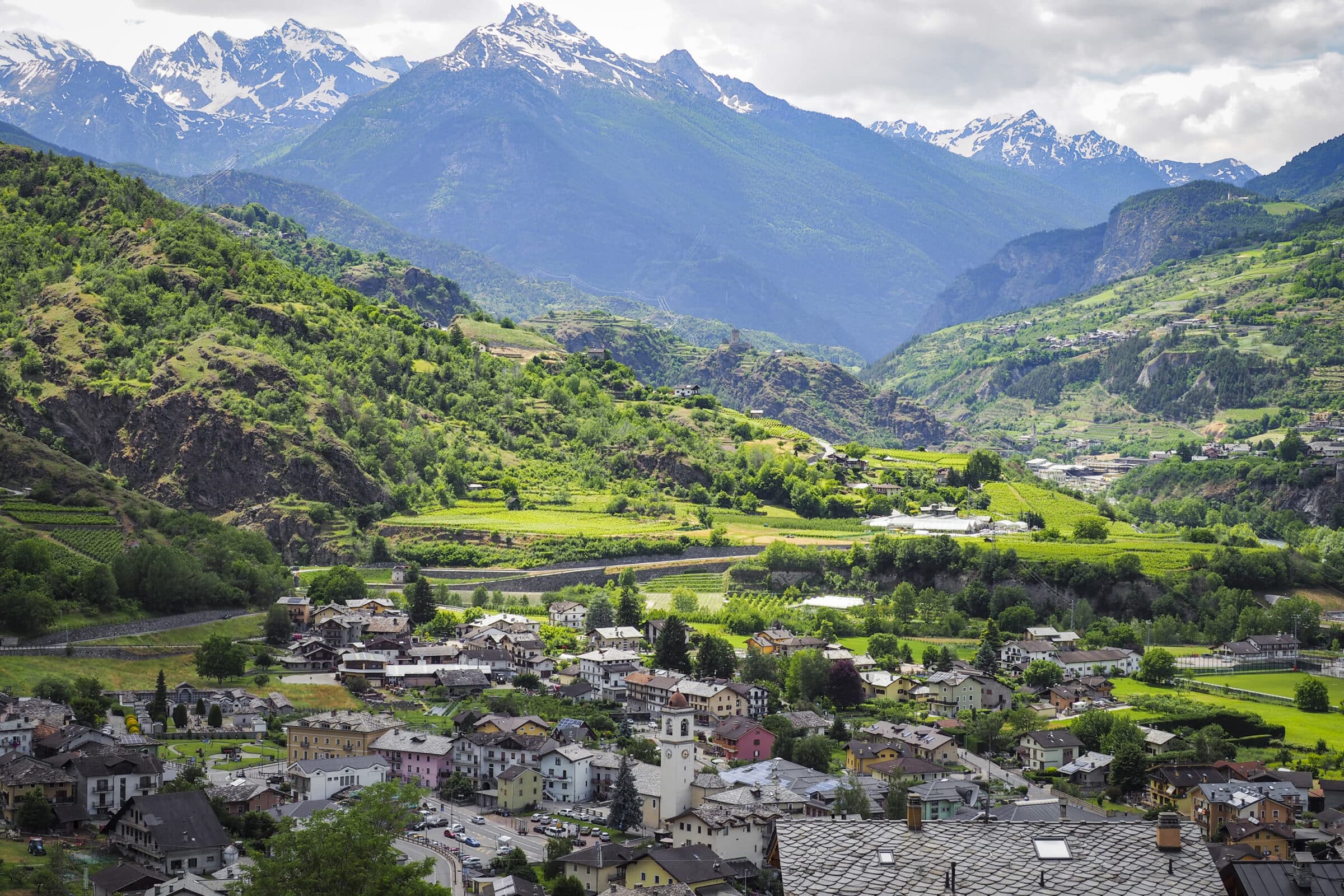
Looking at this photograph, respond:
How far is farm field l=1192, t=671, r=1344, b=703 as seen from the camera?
314ft

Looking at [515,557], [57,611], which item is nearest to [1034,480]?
[515,557]

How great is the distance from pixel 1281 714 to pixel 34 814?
2463 inches

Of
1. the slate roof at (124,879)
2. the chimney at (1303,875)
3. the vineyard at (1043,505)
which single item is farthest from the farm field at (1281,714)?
the slate roof at (124,879)

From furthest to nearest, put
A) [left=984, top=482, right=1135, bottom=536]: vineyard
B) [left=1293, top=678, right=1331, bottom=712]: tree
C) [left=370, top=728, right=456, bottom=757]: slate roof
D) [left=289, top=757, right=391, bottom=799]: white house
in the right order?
[left=984, top=482, right=1135, bottom=536]: vineyard
[left=1293, top=678, right=1331, bottom=712]: tree
[left=370, top=728, right=456, bottom=757]: slate roof
[left=289, top=757, right=391, bottom=799]: white house

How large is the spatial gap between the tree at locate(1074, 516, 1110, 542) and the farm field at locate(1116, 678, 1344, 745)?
135 ft

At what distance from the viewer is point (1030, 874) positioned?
31.1m

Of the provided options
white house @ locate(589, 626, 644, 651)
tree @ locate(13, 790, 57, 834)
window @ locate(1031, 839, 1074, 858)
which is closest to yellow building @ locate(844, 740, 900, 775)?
white house @ locate(589, 626, 644, 651)

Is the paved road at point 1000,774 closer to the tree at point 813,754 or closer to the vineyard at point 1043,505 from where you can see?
the tree at point 813,754

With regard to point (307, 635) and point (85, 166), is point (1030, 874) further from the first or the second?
point (85, 166)

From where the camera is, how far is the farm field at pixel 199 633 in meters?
88.2

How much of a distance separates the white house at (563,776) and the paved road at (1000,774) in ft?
60.0

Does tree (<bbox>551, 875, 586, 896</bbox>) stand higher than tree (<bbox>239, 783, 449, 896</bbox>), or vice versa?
tree (<bbox>239, 783, 449, 896</bbox>)

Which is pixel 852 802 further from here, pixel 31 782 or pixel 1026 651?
pixel 1026 651

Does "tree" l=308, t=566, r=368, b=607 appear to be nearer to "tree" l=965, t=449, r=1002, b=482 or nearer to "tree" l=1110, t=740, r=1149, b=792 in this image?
"tree" l=1110, t=740, r=1149, b=792
